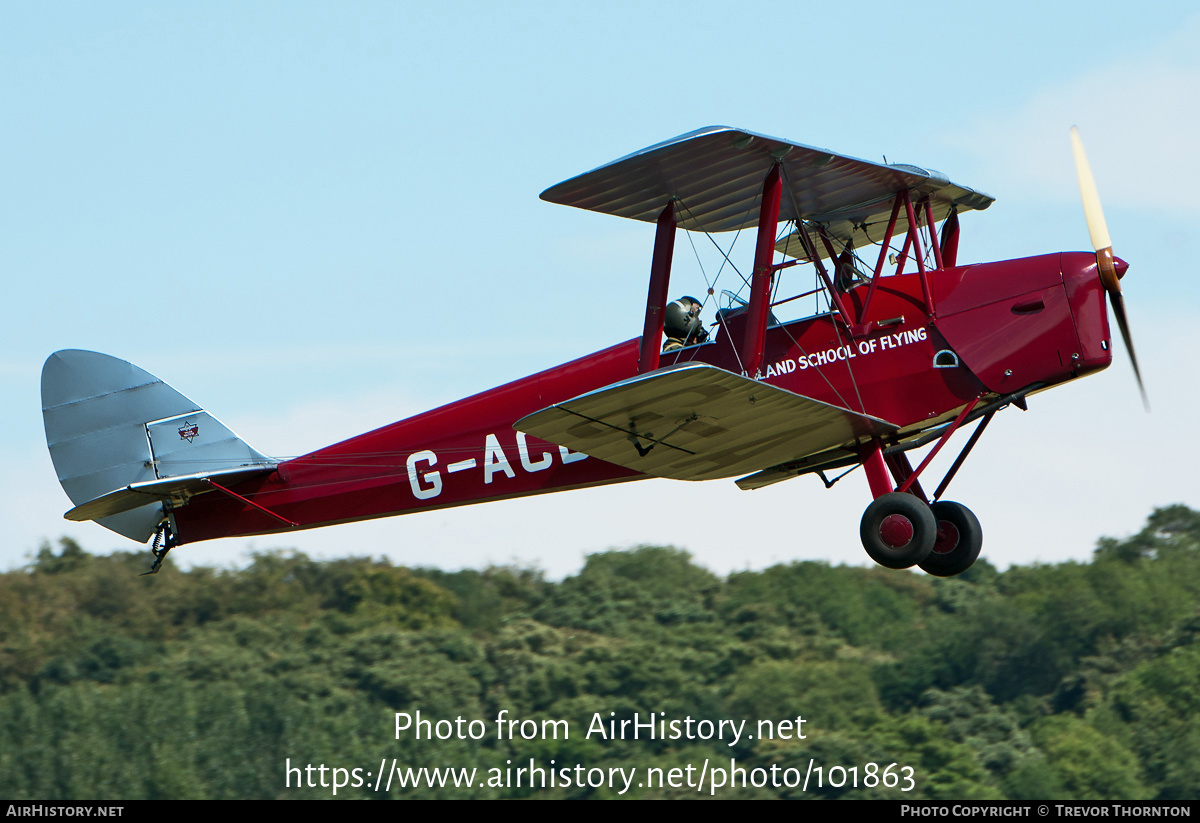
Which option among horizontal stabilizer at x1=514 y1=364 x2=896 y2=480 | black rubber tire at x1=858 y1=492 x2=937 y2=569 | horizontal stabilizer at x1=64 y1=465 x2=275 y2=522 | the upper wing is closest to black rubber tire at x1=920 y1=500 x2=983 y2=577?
black rubber tire at x1=858 y1=492 x2=937 y2=569

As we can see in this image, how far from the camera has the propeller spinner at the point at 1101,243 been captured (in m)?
9.74

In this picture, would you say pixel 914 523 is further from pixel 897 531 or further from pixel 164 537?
pixel 164 537

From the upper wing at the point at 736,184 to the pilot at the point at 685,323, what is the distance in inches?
31.2

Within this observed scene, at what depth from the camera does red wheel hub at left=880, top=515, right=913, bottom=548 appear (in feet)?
31.7

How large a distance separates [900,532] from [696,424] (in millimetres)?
1560

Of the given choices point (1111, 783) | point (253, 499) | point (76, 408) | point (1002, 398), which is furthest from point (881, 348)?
point (1111, 783)

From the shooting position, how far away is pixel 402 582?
40.8 meters

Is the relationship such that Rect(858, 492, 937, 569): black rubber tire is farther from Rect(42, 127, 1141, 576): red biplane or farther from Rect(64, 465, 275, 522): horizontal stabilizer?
Rect(64, 465, 275, 522): horizontal stabilizer

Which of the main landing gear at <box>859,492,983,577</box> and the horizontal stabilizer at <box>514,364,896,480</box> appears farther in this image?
the main landing gear at <box>859,492,983,577</box>

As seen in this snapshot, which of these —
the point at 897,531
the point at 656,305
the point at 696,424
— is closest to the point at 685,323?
the point at 656,305

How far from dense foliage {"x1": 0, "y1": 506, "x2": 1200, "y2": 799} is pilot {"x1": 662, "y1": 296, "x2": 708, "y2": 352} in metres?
21.8

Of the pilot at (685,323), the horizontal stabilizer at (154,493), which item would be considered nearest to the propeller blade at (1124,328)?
the pilot at (685,323)

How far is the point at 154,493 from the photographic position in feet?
37.1
